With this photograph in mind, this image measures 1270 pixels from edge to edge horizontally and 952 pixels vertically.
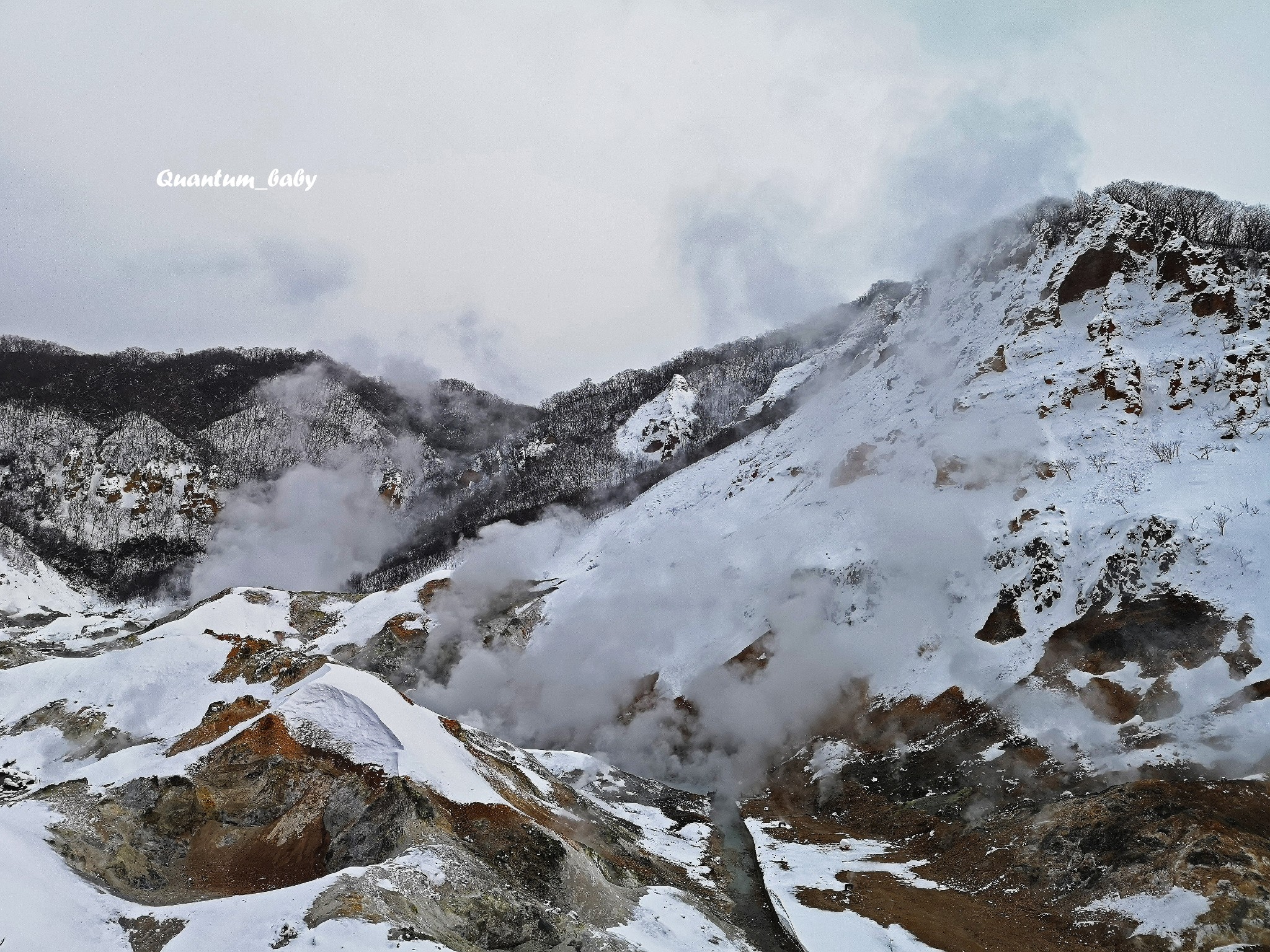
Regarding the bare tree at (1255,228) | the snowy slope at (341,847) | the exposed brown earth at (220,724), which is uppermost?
the bare tree at (1255,228)

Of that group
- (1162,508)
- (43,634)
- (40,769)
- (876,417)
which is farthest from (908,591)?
(43,634)

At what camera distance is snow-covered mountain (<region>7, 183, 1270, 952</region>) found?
20766 millimetres

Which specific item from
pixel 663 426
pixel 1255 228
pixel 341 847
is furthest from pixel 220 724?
pixel 663 426

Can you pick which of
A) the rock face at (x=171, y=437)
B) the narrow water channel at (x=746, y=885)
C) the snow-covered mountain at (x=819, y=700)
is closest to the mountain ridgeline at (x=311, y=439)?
the rock face at (x=171, y=437)

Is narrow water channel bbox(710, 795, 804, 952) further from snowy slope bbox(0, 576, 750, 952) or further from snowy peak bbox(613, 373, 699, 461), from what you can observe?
snowy peak bbox(613, 373, 699, 461)

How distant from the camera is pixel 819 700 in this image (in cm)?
4284

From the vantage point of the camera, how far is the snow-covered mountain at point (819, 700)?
68.1 feet

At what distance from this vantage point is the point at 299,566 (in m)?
128

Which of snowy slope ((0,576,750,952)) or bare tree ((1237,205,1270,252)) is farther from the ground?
bare tree ((1237,205,1270,252))

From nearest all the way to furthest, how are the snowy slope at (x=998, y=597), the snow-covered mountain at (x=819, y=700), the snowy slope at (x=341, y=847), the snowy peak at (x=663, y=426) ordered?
1. the snowy slope at (x=341, y=847)
2. the snow-covered mountain at (x=819, y=700)
3. the snowy slope at (x=998, y=597)
4. the snowy peak at (x=663, y=426)

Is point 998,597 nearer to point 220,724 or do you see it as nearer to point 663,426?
point 220,724

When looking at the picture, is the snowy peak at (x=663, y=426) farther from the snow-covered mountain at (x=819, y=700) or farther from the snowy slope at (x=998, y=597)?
the snowy slope at (x=998, y=597)

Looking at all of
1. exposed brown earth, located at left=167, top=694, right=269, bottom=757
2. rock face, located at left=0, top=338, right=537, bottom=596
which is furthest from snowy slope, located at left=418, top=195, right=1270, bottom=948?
rock face, located at left=0, top=338, right=537, bottom=596

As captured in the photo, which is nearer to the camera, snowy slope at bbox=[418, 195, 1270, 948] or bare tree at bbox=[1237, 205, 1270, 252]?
snowy slope at bbox=[418, 195, 1270, 948]
